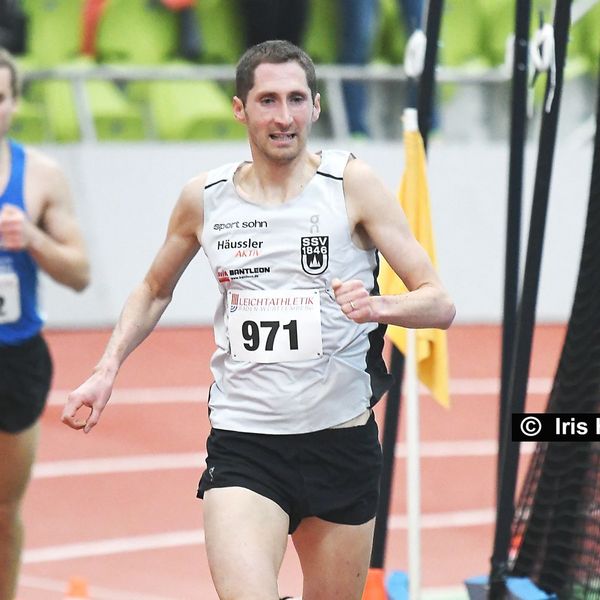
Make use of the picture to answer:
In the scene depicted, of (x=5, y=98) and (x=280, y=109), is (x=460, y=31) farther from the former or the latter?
(x=280, y=109)

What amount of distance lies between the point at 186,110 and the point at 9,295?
25.7 feet

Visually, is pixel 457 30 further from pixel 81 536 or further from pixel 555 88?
pixel 555 88

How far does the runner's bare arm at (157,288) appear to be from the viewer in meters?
3.99

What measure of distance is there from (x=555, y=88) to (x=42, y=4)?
912 cm

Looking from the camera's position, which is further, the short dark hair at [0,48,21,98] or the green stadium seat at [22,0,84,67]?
the green stadium seat at [22,0,84,67]

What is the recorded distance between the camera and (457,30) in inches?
563

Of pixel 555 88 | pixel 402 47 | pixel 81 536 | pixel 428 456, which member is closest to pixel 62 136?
pixel 402 47

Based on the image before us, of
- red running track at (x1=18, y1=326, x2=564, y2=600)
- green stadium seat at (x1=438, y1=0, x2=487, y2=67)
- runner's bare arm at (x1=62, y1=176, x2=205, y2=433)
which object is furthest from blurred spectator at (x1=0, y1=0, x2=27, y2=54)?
runner's bare arm at (x1=62, y1=176, x2=205, y2=433)

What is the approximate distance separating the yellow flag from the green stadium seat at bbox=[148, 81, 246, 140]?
7.79 m

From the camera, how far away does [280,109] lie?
12.6ft

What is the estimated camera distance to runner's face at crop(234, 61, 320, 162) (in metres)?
3.83

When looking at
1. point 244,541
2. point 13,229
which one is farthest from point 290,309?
point 13,229

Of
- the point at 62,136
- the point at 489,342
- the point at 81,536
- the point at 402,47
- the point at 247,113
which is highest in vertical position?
the point at 402,47

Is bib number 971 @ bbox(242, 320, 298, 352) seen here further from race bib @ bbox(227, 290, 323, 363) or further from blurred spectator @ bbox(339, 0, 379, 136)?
blurred spectator @ bbox(339, 0, 379, 136)
